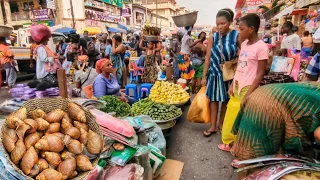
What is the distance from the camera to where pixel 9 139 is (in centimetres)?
140

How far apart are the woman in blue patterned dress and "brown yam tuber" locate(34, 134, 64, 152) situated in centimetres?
245

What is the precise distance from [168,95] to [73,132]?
2818mm

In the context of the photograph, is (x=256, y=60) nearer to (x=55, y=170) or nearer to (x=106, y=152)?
(x=106, y=152)

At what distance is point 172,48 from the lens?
840cm

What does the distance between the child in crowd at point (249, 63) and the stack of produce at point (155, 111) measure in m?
0.91

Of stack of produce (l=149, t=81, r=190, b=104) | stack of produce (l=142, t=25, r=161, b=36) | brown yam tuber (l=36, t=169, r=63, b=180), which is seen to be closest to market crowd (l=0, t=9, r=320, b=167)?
stack of produce (l=142, t=25, r=161, b=36)

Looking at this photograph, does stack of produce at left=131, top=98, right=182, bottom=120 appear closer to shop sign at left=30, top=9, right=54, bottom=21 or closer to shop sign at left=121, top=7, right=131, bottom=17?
shop sign at left=30, top=9, right=54, bottom=21

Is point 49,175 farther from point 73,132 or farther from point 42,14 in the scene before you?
point 42,14

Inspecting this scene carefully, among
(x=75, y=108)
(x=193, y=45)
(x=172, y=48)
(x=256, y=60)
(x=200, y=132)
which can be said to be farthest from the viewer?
(x=172, y=48)

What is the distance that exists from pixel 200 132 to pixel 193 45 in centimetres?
287

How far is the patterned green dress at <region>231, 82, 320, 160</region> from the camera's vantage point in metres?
1.30

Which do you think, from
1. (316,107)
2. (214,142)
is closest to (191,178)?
(214,142)

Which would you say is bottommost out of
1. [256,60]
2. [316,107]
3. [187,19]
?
[316,107]

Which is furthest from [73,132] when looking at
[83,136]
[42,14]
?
[42,14]
